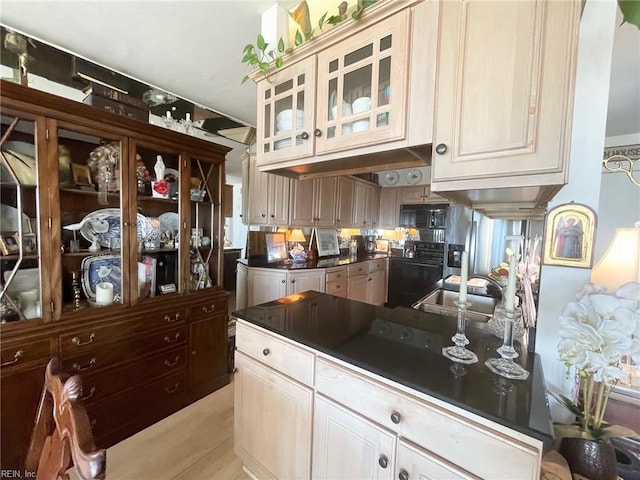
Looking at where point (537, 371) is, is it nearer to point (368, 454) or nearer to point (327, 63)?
point (368, 454)

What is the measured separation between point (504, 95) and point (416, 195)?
3.92 meters

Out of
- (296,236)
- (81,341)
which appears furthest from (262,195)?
(81,341)

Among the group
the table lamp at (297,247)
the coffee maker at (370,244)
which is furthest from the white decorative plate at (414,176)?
the table lamp at (297,247)

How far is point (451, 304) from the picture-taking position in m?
2.21

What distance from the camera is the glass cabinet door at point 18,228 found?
1389 millimetres

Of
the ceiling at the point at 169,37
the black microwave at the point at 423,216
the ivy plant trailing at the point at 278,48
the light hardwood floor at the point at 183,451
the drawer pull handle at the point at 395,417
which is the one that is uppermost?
the ceiling at the point at 169,37

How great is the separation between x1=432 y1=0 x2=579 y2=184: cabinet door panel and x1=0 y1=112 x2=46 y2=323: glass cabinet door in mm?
1961

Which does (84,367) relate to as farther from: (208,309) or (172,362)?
(208,309)

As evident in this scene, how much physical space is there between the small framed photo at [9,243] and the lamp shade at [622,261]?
2.72m

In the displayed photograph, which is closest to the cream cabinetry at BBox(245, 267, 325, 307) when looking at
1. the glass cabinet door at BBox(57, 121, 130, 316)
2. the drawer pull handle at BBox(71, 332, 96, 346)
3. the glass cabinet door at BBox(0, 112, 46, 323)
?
the glass cabinet door at BBox(57, 121, 130, 316)

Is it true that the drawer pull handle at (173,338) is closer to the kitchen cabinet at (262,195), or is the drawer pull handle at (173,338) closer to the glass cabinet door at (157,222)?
the glass cabinet door at (157,222)

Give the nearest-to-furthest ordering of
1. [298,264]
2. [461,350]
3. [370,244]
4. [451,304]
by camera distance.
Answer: [461,350]
[451,304]
[298,264]
[370,244]

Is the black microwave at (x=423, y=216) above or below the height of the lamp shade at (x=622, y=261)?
above

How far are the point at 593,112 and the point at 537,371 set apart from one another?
0.90 metres
